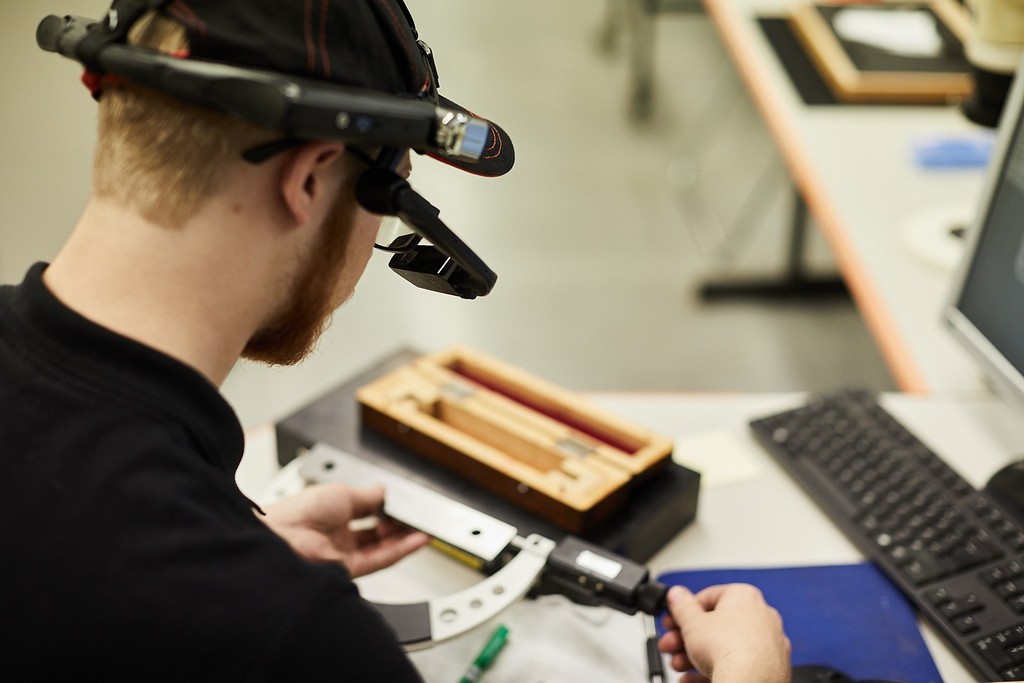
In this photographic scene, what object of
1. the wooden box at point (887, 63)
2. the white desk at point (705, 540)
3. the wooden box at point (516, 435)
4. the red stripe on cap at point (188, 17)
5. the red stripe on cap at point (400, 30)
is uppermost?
the red stripe on cap at point (188, 17)

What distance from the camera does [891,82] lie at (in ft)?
6.50

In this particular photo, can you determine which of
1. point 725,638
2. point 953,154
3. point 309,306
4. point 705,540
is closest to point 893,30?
point 953,154

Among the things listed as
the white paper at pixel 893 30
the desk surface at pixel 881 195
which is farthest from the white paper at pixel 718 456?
the white paper at pixel 893 30

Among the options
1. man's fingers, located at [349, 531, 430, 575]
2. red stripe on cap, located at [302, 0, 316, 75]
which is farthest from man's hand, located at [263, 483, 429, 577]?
red stripe on cap, located at [302, 0, 316, 75]

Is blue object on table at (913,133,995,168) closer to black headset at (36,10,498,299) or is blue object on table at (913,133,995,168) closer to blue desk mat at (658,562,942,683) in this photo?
blue desk mat at (658,562,942,683)

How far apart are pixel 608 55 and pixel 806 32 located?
211 centimetres

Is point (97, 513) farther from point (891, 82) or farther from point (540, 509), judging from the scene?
point (891, 82)

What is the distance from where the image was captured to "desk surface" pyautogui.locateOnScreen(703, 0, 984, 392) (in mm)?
1389

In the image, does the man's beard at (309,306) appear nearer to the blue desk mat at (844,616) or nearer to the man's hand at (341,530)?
the man's hand at (341,530)

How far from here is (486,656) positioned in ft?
3.06

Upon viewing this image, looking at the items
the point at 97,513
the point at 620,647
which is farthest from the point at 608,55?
the point at 97,513

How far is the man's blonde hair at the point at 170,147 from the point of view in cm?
66

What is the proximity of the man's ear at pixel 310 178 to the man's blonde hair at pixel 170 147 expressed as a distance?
26mm

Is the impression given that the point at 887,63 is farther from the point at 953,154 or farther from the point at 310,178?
the point at 310,178
